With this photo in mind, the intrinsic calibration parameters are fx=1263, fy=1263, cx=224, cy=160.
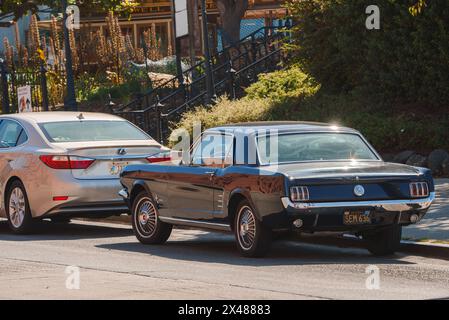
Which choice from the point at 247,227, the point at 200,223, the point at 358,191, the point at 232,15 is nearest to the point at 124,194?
the point at 200,223

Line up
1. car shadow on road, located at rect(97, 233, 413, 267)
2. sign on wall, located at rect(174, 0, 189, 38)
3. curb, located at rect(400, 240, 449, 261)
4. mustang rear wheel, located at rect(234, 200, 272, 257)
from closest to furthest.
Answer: mustang rear wheel, located at rect(234, 200, 272, 257) < car shadow on road, located at rect(97, 233, 413, 267) < curb, located at rect(400, 240, 449, 261) < sign on wall, located at rect(174, 0, 189, 38)

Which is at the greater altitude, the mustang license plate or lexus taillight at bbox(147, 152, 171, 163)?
lexus taillight at bbox(147, 152, 171, 163)

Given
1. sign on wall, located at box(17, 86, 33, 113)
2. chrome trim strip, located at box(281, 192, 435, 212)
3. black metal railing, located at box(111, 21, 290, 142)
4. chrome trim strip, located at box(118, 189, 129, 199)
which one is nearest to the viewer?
chrome trim strip, located at box(281, 192, 435, 212)

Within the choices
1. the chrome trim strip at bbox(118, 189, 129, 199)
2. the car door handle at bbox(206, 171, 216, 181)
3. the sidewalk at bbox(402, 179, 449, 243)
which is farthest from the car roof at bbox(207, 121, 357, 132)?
the chrome trim strip at bbox(118, 189, 129, 199)

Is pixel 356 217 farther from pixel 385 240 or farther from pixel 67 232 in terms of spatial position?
pixel 67 232

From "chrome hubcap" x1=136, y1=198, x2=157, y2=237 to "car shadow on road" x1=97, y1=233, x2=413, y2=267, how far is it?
0.24m

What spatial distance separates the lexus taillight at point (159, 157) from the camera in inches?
682

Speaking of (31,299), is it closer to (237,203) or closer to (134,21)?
(237,203)

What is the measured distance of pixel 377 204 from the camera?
43.1 feet

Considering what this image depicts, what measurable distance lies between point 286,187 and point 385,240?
1.60 meters

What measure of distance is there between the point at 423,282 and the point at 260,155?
2946 mm

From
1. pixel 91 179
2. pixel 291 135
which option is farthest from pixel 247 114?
pixel 291 135

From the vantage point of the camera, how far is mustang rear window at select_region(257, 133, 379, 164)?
13.8m

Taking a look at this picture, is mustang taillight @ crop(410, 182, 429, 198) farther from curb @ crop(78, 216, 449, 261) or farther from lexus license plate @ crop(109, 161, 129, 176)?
lexus license plate @ crop(109, 161, 129, 176)
